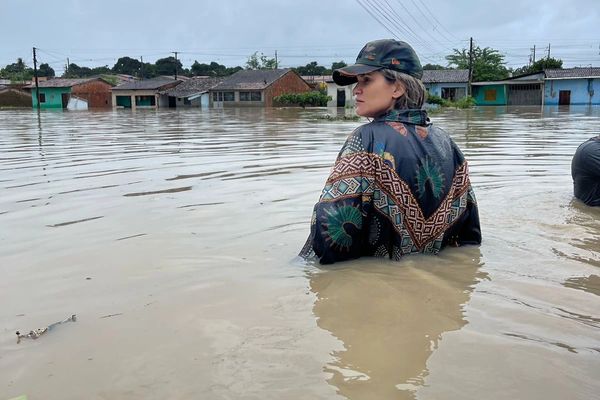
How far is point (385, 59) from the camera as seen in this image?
10.3ft

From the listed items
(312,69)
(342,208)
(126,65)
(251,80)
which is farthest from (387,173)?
(126,65)

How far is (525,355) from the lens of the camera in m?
2.19

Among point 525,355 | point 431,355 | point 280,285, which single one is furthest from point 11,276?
point 525,355

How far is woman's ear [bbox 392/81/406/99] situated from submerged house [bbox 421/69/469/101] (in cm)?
5403

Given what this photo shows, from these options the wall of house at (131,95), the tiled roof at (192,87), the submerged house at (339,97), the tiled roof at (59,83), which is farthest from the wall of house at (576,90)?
the tiled roof at (59,83)

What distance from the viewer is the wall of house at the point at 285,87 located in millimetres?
59594

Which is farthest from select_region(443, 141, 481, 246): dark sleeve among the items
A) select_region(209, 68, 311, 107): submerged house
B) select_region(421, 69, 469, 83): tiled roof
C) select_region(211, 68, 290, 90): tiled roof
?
select_region(211, 68, 290, 90): tiled roof

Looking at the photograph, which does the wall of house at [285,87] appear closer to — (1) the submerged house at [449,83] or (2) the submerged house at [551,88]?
(1) the submerged house at [449,83]

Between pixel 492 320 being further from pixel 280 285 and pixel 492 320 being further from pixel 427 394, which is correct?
pixel 280 285

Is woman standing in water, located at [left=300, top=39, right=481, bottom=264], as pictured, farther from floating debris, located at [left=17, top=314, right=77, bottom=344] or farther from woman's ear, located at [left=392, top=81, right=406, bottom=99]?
floating debris, located at [left=17, top=314, right=77, bottom=344]

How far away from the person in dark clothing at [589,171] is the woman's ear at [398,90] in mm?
2573

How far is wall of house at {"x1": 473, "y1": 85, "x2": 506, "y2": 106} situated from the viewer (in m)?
53.3

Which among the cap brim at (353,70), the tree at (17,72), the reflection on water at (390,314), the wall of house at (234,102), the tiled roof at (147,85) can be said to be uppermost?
the tree at (17,72)

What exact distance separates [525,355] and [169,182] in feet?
16.6
